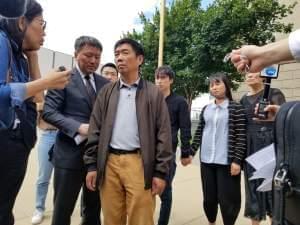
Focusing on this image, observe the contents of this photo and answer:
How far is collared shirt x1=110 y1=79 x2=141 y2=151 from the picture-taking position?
9.13 feet

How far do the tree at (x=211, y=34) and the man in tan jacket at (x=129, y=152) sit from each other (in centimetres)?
1238

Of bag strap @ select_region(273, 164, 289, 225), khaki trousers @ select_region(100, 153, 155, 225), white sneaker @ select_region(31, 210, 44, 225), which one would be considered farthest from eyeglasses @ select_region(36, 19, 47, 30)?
white sneaker @ select_region(31, 210, 44, 225)

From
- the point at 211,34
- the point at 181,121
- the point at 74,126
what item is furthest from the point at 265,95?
the point at 211,34

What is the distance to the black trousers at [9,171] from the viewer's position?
2.03m

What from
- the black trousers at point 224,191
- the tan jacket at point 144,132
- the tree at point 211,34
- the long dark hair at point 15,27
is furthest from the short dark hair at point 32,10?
the tree at point 211,34

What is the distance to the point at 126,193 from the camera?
280 centimetres

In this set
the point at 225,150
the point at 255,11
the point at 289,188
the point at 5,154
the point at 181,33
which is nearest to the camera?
the point at 289,188

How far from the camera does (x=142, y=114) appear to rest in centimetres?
278

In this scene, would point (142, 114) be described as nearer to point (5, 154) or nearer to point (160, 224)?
point (5, 154)

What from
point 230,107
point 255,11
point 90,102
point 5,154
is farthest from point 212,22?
point 5,154

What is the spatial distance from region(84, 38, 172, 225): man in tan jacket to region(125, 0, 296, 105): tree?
1238 cm

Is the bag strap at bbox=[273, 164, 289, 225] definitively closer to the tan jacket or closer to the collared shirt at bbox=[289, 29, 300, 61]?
the collared shirt at bbox=[289, 29, 300, 61]

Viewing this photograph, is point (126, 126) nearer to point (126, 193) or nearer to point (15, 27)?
point (126, 193)

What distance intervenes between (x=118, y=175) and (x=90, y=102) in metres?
0.70
